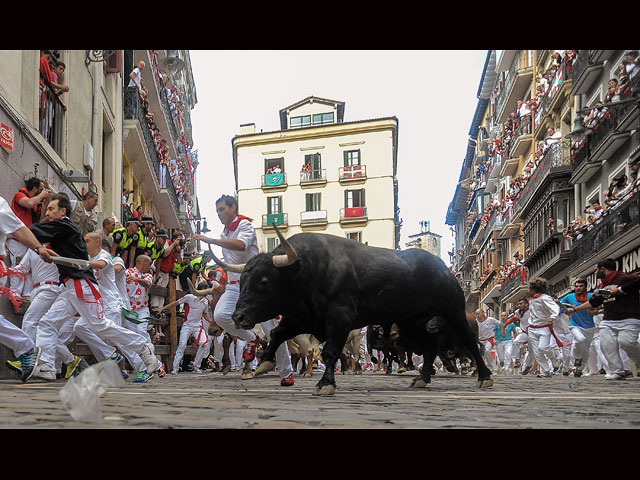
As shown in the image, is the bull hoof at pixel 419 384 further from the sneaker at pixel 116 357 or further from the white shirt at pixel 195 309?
the white shirt at pixel 195 309

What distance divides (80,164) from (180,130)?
2418cm

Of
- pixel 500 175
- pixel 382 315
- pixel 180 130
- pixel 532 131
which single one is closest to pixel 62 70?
pixel 382 315

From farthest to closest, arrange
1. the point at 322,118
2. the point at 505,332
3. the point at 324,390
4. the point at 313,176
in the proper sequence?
1. the point at 322,118
2. the point at 313,176
3. the point at 505,332
4. the point at 324,390

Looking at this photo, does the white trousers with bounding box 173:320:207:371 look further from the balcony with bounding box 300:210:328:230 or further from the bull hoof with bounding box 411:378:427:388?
the balcony with bounding box 300:210:328:230

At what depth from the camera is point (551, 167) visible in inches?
1451

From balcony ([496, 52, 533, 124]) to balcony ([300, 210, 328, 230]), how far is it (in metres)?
15.1

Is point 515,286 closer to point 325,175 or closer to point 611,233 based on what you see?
point 325,175

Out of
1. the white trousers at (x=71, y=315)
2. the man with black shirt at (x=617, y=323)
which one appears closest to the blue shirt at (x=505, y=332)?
the man with black shirt at (x=617, y=323)

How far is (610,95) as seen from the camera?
25.0 meters

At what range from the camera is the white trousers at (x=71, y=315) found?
8.94 meters

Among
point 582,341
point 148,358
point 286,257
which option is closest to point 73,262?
point 148,358

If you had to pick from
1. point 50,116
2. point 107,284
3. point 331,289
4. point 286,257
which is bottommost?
point 331,289

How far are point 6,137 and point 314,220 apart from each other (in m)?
50.4

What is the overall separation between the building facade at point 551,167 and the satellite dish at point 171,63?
51.5 feet
